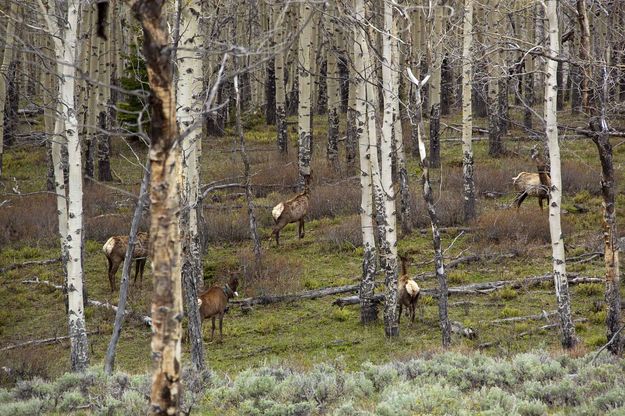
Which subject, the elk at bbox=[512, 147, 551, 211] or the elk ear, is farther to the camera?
the elk at bbox=[512, 147, 551, 211]

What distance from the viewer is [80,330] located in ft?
36.3

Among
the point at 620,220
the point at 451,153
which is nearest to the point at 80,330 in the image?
the point at 620,220

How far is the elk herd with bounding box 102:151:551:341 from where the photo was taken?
13.3 m

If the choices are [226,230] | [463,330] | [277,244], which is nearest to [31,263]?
[226,230]

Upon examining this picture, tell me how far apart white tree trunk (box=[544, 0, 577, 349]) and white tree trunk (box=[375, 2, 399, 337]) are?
2279 millimetres

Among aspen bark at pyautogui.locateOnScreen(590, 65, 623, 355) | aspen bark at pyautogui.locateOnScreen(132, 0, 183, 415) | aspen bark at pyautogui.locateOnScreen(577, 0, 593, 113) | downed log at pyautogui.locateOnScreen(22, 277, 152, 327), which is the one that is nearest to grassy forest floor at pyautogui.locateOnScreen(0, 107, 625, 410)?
downed log at pyautogui.locateOnScreen(22, 277, 152, 327)

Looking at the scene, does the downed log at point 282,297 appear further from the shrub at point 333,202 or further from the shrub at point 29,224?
the shrub at point 29,224

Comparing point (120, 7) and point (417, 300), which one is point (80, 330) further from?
point (120, 7)

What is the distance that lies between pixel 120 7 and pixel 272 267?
25234 millimetres

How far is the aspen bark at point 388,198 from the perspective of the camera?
1205 centimetres

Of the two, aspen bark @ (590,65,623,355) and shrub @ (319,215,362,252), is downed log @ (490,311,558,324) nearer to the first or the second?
aspen bark @ (590,65,623,355)

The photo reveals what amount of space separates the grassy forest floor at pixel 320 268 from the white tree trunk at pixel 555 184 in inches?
18.7

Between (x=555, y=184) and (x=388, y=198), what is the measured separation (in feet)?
8.69

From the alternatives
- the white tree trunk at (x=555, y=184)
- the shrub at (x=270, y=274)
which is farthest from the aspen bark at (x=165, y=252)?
the shrub at (x=270, y=274)
